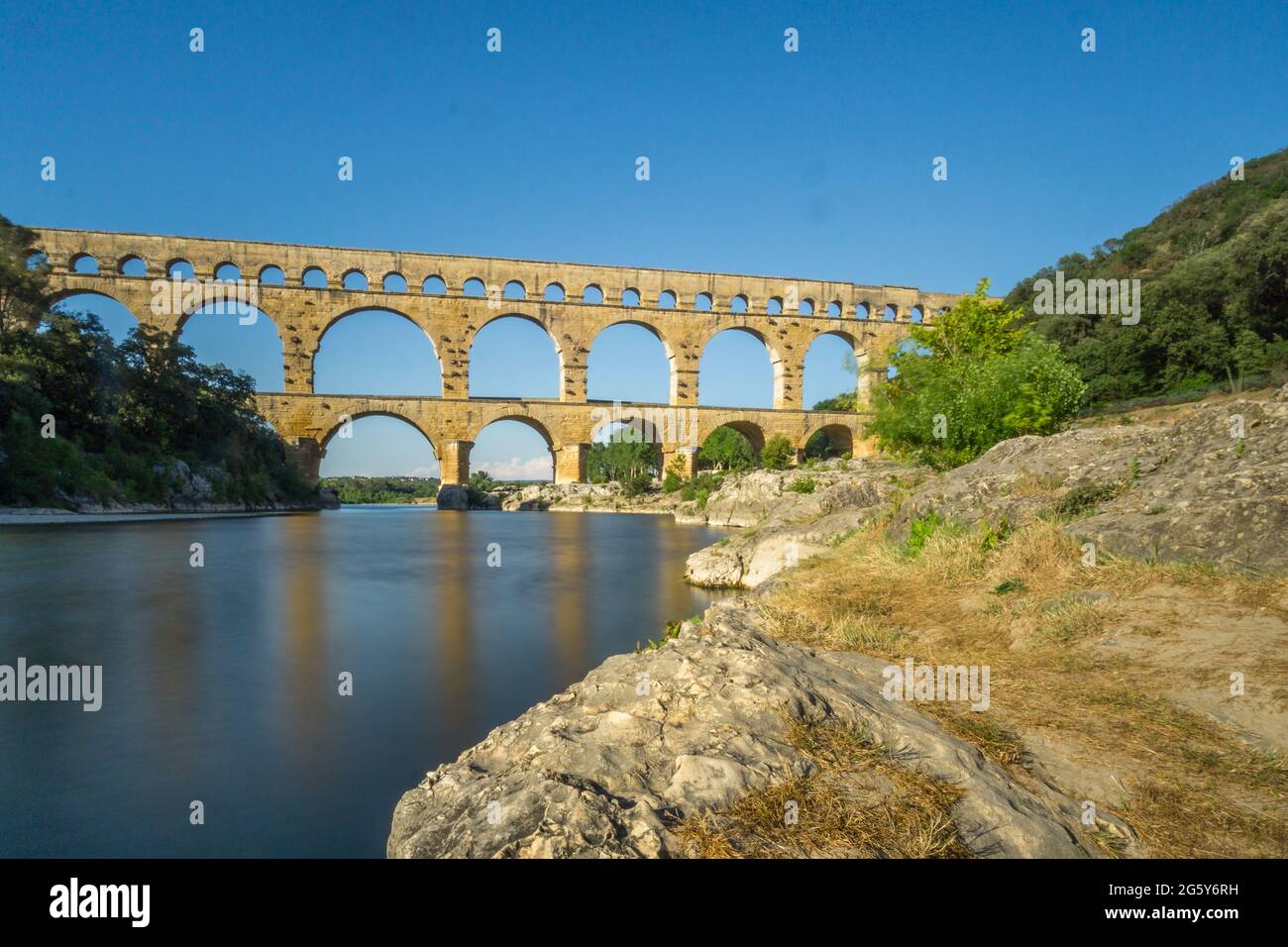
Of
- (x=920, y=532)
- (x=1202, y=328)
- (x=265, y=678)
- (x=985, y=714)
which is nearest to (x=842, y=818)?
(x=985, y=714)

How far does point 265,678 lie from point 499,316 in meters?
31.3

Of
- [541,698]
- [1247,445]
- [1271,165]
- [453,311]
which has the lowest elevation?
[541,698]

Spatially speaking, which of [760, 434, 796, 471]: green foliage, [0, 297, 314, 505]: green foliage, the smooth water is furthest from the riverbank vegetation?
[760, 434, 796, 471]: green foliage

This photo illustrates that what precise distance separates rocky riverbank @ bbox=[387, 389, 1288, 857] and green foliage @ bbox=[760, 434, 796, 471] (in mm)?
28052

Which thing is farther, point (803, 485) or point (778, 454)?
point (778, 454)

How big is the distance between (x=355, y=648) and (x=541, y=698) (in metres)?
2.25

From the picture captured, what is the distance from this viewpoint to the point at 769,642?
3107 millimetres

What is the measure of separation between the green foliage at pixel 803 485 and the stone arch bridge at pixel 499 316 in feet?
44.6

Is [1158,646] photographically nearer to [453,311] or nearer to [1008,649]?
[1008,649]

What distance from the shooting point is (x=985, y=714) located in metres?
2.47

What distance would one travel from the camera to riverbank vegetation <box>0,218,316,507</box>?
650 inches

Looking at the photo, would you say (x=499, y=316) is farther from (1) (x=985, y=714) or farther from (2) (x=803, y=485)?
(1) (x=985, y=714)
